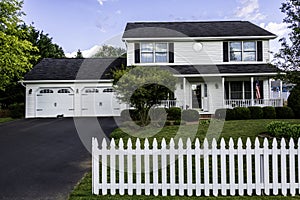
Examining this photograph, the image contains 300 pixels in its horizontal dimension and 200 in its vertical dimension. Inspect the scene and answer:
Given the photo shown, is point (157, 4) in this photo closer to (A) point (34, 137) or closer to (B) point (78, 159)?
(A) point (34, 137)

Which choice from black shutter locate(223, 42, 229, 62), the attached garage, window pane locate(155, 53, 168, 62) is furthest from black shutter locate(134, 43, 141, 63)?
black shutter locate(223, 42, 229, 62)

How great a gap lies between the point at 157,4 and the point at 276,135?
44.7 feet

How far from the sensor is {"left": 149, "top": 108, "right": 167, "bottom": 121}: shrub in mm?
14042

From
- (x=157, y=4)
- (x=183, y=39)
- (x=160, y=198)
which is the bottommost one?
(x=160, y=198)

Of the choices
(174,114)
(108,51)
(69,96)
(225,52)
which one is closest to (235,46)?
(225,52)

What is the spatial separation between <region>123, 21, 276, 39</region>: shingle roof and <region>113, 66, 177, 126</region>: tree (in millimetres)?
7093

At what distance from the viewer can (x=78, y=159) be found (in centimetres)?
777

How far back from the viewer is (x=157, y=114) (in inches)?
571

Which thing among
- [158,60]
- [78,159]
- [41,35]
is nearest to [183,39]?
[158,60]

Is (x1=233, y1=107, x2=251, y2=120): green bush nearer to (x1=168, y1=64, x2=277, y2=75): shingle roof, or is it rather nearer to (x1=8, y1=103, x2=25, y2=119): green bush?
(x1=168, y1=64, x2=277, y2=75): shingle roof

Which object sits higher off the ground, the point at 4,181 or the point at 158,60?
the point at 158,60

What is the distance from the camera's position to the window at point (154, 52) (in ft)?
62.6

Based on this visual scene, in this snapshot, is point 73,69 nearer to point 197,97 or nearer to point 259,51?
point 197,97

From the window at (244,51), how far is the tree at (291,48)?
11.7 metres
